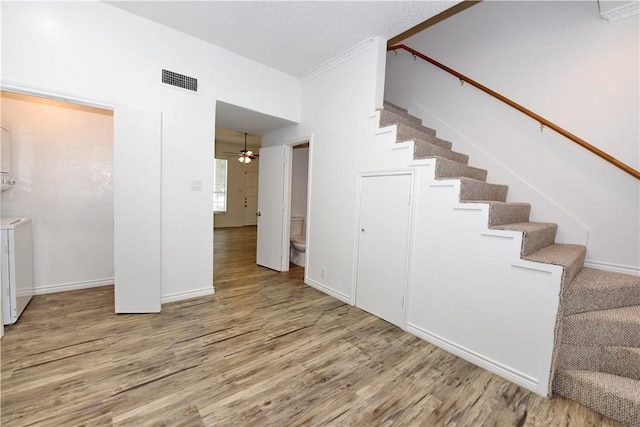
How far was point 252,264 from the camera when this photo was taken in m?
4.75

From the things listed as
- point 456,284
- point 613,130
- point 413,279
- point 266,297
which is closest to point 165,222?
point 266,297

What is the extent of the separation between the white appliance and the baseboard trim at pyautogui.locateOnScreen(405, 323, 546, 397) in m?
3.61

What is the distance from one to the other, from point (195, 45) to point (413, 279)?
346 cm

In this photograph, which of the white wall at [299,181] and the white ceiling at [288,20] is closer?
the white ceiling at [288,20]

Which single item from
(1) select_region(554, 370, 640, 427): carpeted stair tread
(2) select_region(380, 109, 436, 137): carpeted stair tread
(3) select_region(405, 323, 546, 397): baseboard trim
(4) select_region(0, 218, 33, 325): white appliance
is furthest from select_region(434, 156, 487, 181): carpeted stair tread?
(4) select_region(0, 218, 33, 325): white appliance

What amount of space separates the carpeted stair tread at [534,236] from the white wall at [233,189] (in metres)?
8.20

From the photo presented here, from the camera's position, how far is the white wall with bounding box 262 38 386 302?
3.04 meters

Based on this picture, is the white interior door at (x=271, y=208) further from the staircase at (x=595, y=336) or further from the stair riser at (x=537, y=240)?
the stair riser at (x=537, y=240)

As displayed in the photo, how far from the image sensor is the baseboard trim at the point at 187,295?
3006 mm

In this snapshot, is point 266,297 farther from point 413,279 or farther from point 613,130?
point 613,130

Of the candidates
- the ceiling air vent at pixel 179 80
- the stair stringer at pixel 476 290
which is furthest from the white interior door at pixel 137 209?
the stair stringer at pixel 476 290

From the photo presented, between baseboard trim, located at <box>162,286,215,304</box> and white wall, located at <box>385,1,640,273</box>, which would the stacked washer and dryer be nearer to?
baseboard trim, located at <box>162,286,215,304</box>

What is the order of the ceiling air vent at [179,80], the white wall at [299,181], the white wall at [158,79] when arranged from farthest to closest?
the white wall at [299,181], the ceiling air vent at [179,80], the white wall at [158,79]

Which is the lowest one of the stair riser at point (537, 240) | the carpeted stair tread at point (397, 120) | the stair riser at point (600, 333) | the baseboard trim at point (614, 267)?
the stair riser at point (600, 333)
